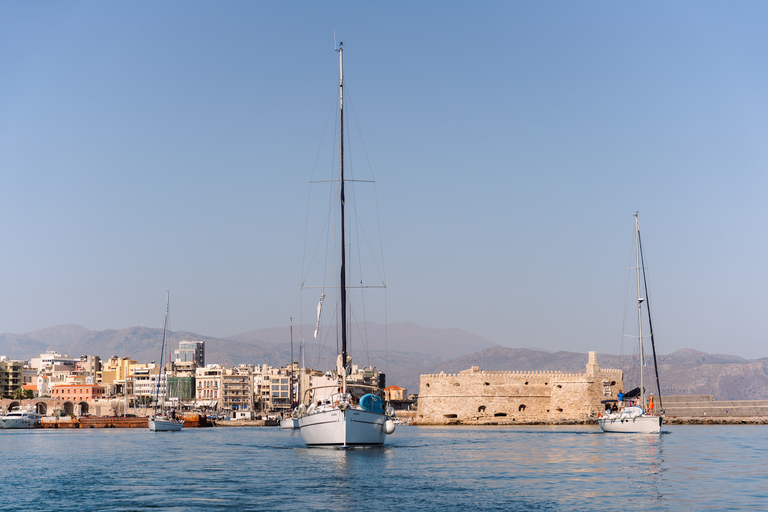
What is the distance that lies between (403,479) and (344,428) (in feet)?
25.3

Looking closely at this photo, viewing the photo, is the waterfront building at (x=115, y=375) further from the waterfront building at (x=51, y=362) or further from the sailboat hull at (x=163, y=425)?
the sailboat hull at (x=163, y=425)

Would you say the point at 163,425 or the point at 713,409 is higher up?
the point at 713,409

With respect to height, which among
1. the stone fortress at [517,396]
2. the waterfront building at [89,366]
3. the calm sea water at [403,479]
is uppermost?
the waterfront building at [89,366]

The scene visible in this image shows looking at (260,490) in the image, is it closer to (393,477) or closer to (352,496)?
(352,496)

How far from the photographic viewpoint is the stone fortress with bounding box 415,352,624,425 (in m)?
70.7

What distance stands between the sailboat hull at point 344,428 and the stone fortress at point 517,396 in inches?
1579

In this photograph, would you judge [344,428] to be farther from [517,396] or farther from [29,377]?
[29,377]

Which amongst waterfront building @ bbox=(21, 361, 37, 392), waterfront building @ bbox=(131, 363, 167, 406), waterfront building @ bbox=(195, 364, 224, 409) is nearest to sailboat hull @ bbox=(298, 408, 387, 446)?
waterfront building @ bbox=(195, 364, 224, 409)

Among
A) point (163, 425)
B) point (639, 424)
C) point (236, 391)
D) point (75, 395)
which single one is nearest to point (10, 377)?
point (75, 395)

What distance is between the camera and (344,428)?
31828mm

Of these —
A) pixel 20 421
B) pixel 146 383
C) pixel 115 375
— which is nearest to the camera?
pixel 20 421

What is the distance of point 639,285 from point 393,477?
119ft

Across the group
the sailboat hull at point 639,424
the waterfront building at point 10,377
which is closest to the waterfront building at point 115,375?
the waterfront building at point 10,377

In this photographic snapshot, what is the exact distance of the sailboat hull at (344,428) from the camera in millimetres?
31969
